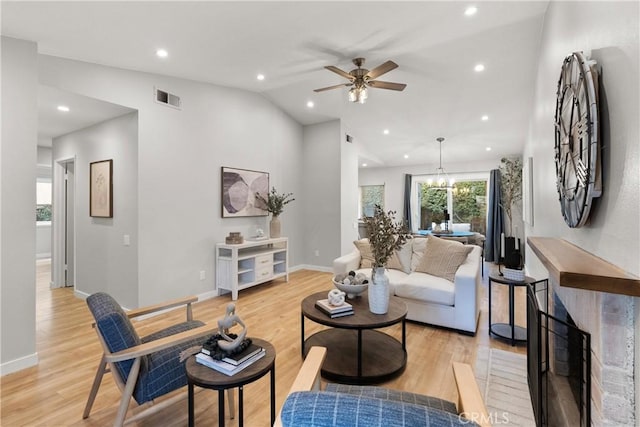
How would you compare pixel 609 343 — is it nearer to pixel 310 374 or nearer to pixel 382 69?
pixel 310 374

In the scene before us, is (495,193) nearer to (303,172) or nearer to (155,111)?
(303,172)

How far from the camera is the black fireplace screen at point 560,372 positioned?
4.00ft

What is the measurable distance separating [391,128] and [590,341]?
5.40 meters

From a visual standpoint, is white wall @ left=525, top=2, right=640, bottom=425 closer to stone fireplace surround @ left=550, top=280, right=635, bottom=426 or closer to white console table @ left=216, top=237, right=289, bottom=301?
stone fireplace surround @ left=550, top=280, right=635, bottom=426

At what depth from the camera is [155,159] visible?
373 cm

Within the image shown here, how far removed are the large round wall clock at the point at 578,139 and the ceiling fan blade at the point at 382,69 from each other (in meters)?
1.72

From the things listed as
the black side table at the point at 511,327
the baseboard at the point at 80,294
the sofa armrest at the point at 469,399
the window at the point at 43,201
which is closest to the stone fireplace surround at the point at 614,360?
the sofa armrest at the point at 469,399

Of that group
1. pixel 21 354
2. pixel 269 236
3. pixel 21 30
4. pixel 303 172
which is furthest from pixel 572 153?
pixel 303 172

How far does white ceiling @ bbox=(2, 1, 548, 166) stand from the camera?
8.02 ft

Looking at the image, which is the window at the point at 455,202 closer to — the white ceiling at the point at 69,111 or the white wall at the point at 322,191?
the white wall at the point at 322,191

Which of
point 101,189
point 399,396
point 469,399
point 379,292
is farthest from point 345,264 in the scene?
point 101,189

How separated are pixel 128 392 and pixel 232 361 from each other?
26.9 inches

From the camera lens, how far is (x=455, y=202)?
8258 mm

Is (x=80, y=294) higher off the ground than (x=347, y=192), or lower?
lower
